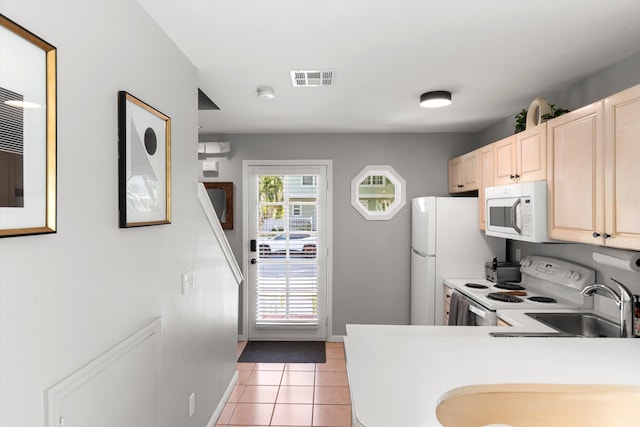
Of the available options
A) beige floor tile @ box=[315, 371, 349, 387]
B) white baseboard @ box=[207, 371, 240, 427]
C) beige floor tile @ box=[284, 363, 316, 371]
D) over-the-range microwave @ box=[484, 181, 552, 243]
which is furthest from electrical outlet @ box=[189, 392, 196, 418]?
over-the-range microwave @ box=[484, 181, 552, 243]

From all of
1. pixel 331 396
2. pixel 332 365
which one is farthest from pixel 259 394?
pixel 332 365

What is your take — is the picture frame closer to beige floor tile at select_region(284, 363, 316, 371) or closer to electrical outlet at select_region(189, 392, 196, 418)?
beige floor tile at select_region(284, 363, 316, 371)

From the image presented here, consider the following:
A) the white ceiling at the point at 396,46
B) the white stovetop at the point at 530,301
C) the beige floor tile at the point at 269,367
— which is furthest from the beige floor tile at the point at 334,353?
the white ceiling at the point at 396,46

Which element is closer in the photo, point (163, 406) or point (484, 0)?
point (484, 0)

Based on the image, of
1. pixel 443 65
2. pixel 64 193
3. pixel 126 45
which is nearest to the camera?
pixel 64 193

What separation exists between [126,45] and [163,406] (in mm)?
1653

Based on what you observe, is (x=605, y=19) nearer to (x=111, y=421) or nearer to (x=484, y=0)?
(x=484, y=0)

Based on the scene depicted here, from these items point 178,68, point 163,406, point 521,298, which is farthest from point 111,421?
point 521,298

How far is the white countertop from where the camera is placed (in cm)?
107

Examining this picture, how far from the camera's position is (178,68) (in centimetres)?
203

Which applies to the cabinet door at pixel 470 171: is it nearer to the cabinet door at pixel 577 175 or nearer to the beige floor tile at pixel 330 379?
the cabinet door at pixel 577 175

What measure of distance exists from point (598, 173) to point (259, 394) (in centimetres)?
282

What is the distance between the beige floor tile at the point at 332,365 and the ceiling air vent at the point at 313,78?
100 inches

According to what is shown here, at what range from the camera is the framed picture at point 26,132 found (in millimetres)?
897
